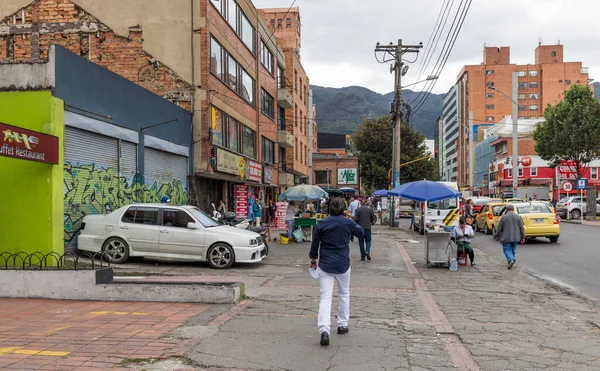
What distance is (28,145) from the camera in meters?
10.1

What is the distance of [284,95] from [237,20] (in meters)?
11.9

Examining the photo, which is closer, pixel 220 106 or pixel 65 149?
pixel 65 149

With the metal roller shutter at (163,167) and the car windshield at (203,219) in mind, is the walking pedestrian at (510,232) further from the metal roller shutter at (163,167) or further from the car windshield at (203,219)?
the metal roller shutter at (163,167)

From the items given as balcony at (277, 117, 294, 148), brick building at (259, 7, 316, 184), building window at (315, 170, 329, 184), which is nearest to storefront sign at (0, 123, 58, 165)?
brick building at (259, 7, 316, 184)

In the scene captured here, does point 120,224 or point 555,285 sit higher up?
point 120,224

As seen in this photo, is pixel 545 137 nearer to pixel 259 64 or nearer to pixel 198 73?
pixel 259 64

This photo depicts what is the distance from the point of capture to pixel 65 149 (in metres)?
12.9

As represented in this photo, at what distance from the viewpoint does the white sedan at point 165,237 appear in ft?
42.0

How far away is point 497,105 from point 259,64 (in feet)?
296

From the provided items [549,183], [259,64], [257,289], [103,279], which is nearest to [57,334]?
[103,279]

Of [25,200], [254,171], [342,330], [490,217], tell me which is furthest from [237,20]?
[342,330]

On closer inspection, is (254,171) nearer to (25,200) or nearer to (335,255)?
(25,200)

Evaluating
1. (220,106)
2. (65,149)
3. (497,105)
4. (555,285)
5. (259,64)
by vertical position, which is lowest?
(555,285)

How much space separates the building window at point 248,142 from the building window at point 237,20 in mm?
4427
